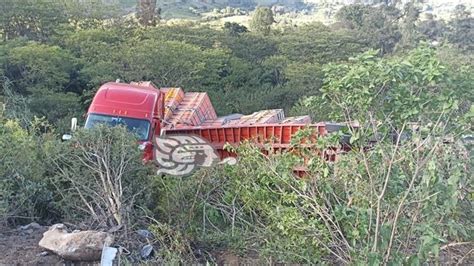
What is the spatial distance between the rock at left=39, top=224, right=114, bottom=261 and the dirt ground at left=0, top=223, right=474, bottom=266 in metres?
0.13

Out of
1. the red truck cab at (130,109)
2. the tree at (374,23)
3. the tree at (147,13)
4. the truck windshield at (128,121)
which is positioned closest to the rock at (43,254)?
the red truck cab at (130,109)

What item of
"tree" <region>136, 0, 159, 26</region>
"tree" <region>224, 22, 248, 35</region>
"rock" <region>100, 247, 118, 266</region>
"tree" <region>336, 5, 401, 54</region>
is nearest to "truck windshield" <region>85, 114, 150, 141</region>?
"rock" <region>100, 247, 118, 266</region>

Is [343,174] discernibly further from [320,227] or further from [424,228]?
[424,228]

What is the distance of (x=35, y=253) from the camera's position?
5.55m

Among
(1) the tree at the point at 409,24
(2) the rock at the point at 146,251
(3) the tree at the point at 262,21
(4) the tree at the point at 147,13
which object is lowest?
(1) the tree at the point at 409,24

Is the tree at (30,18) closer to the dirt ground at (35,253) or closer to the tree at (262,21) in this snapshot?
the tree at (262,21)

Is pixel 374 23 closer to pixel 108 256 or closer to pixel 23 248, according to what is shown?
pixel 23 248

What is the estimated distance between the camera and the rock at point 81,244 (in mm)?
5230

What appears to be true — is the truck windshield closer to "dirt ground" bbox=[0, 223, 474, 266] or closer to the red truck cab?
the red truck cab

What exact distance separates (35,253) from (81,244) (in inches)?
25.9

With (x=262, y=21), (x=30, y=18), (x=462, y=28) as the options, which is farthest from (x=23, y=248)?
(x=462, y=28)

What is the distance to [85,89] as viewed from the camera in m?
21.6

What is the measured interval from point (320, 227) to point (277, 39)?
27.1 meters

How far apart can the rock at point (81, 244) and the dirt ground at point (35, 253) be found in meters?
0.13
